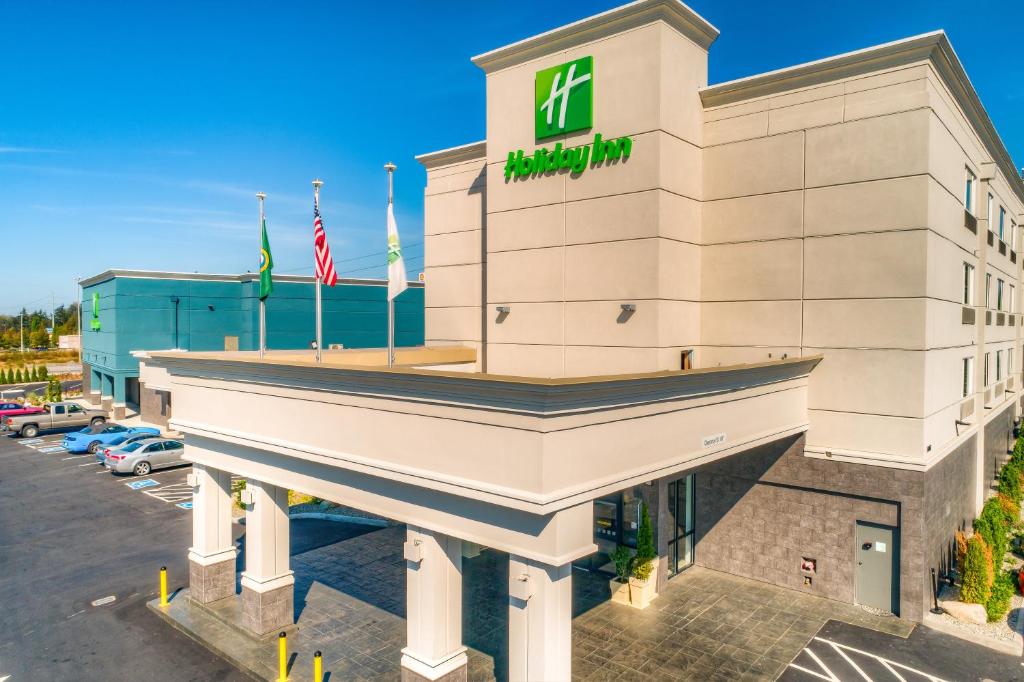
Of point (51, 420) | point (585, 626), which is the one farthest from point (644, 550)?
point (51, 420)

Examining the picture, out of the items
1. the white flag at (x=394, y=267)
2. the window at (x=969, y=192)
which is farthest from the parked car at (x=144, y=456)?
the window at (x=969, y=192)

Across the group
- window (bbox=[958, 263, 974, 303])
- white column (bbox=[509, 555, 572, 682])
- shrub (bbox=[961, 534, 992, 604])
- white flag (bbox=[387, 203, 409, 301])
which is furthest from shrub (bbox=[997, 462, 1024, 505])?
white flag (bbox=[387, 203, 409, 301])

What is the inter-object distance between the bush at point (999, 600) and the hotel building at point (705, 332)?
1289 mm

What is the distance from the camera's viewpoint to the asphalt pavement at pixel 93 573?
551 inches

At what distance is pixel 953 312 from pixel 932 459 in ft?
16.0

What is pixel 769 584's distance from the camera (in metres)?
17.8

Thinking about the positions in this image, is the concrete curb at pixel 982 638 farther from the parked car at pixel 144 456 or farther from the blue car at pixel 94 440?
the blue car at pixel 94 440

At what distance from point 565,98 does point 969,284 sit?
14293mm

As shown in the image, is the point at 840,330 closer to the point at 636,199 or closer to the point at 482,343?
the point at 636,199

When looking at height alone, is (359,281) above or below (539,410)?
above

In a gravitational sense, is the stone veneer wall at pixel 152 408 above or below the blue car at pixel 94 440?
above

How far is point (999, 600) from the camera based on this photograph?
51.9ft

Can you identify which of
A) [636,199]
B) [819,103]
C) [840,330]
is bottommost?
[840,330]

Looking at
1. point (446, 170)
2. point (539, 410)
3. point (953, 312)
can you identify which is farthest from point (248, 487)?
point (953, 312)
